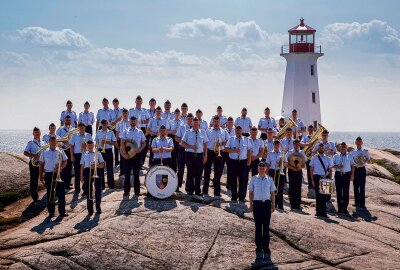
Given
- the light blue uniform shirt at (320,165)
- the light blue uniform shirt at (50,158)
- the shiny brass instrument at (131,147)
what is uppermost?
the shiny brass instrument at (131,147)

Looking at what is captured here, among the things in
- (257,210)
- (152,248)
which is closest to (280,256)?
(257,210)

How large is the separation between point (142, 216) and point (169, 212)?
84 centimetres

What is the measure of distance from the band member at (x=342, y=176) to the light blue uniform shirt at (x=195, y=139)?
5557 mm

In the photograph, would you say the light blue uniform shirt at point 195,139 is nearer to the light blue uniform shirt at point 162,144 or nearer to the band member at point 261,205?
the light blue uniform shirt at point 162,144

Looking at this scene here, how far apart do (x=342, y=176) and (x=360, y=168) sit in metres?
0.93

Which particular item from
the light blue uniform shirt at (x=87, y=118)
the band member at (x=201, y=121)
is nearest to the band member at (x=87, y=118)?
the light blue uniform shirt at (x=87, y=118)

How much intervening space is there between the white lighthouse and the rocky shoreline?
25.3 metres

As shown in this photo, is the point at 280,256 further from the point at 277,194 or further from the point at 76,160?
the point at 76,160

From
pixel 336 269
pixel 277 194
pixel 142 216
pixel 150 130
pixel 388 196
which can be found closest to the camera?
pixel 336 269

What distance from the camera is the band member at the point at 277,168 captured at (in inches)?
792

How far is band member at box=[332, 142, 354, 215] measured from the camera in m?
21.9

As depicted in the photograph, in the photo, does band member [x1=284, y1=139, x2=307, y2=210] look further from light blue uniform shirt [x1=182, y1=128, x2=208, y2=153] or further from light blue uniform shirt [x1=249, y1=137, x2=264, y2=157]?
light blue uniform shirt [x1=182, y1=128, x2=208, y2=153]

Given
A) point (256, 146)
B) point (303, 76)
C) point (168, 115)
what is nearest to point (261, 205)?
point (256, 146)

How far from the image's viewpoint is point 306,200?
75.4 ft
